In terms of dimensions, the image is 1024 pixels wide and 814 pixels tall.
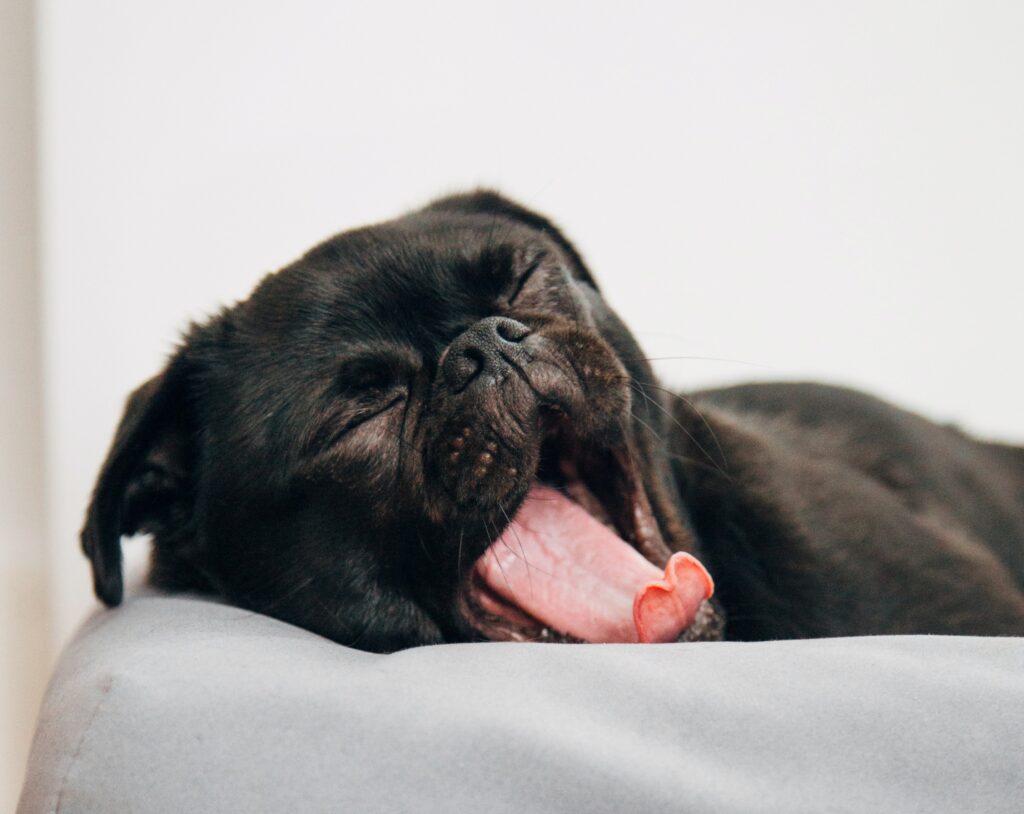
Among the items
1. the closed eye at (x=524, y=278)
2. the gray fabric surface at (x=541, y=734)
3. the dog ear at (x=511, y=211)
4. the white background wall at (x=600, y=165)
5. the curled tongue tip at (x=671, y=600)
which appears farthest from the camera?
the white background wall at (x=600, y=165)

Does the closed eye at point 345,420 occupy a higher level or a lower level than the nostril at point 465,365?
lower

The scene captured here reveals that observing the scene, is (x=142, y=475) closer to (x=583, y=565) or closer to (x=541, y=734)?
(x=583, y=565)

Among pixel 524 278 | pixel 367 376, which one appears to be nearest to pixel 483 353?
pixel 367 376

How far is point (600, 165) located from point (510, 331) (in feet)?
5.93

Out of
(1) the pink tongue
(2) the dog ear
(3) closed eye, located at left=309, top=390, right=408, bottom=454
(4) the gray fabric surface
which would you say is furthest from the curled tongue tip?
(2) the dog ear

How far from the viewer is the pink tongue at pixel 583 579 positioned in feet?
4.94

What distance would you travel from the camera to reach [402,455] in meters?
1.54

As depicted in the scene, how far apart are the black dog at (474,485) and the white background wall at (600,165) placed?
0.53 m

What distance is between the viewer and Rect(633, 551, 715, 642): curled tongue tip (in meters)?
1.49

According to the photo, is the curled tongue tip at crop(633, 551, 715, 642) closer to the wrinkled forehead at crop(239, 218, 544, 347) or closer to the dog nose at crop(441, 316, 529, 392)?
the dog nose at crop(441, 316, 529, 392)

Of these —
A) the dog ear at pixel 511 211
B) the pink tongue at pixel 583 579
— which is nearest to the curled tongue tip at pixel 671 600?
the pink tongue at pixel 583 579

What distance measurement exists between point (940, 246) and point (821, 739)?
2.93m

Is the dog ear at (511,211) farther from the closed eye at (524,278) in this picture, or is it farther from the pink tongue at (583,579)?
the pink tongue at (583,579)

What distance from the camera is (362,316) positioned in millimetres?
1635
